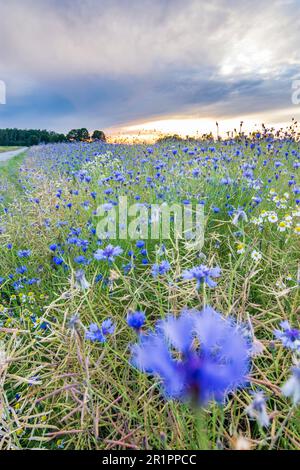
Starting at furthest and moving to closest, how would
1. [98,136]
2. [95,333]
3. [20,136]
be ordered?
[20,136], [98,136], [95,333]

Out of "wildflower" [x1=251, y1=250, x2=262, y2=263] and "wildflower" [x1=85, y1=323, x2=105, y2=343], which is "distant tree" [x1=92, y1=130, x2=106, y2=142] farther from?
"wildflower" [x1=85, y1=323, x2=105, y2=343]

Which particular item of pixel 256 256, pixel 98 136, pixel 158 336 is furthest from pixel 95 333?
pixel 98 136

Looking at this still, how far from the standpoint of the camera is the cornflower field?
0.60 metres

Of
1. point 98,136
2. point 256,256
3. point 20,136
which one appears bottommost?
point 256,256

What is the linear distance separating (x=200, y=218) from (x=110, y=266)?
762 mm

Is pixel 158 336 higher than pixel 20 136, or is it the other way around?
pixel 20 136

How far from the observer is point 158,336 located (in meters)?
1.30

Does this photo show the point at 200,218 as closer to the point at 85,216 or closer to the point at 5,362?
the point at 85,216

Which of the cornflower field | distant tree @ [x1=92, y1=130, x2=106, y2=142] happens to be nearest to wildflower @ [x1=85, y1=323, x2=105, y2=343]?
the cornflower field

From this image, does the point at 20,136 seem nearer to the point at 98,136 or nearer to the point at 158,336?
the point at 98,136

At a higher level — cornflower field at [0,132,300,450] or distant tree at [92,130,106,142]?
distant tree at [92,130,106,142]

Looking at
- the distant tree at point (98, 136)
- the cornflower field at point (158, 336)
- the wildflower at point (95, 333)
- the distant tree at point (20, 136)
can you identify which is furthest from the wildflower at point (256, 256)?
the distant tree at point (20, 136)

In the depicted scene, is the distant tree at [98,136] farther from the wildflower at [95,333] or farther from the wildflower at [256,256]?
the wildflower at [95,333]
